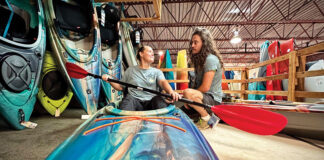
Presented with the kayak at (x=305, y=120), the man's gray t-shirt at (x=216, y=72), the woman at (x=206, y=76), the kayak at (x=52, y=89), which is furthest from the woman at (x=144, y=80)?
the kayak at (x=305, y=120)

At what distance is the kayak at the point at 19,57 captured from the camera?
1.49 m

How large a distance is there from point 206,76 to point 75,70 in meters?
1.99

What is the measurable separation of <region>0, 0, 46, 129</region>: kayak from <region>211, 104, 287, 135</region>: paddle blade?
2.40 metres

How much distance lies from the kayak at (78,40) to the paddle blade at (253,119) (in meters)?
2.16

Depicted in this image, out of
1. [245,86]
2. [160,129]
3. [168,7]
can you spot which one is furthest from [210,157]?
[168,7]

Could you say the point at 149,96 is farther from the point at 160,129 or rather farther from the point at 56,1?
the point at 56,1

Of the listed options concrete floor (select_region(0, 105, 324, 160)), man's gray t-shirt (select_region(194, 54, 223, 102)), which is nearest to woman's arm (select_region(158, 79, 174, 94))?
man's gray t-shirt (select_region(194, 54, 223, 102))

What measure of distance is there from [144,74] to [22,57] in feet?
5.16

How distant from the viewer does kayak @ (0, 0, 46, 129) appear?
4.89 feet

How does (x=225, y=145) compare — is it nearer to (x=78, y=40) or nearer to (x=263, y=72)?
(x=78, y=40)

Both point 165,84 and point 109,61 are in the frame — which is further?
point 109,61

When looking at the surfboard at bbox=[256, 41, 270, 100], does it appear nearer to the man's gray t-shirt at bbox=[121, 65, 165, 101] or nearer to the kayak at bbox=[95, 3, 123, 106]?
the man's gray t-shirt at bbox=[121, 65, 165, 101]

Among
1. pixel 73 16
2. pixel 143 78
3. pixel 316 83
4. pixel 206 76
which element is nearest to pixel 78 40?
pixel 73 16

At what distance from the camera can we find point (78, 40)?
258cm
